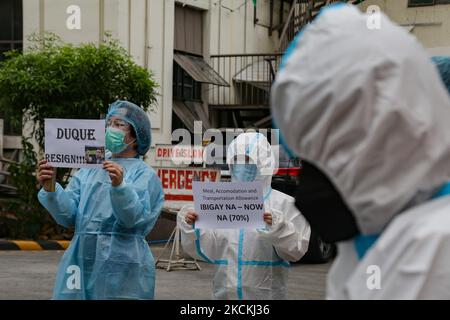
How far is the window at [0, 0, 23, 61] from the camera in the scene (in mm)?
16594

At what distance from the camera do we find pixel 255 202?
4.66m

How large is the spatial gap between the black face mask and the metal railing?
55.9 ft

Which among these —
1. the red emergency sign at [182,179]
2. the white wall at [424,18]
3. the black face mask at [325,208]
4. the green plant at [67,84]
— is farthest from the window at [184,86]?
the black face mask at [325,208]

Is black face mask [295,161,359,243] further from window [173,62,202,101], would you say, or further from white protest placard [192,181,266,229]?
window [173,62,202,101]

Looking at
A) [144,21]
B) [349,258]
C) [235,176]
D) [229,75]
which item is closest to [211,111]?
[229,75]

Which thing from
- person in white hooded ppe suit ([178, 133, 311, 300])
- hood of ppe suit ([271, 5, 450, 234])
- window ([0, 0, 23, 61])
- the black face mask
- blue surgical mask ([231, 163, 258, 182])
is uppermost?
window ([0, 0, 23, 61])

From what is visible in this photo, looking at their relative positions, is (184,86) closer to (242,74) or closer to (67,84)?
(242,74)

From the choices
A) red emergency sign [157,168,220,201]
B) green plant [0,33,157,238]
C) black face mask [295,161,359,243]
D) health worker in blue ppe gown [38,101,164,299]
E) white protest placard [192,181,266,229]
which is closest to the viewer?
black face mask [295,161,359,243]

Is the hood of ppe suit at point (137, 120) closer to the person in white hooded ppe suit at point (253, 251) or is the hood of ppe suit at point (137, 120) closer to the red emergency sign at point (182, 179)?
the person in white hooded ppe suit at point (253, 251)

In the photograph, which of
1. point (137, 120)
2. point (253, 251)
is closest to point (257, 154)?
point (253, 251)

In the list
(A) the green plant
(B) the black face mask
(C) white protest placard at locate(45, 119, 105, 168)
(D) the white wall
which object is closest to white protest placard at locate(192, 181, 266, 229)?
(C) white protest placard at locate(45, 119, 105, 168)

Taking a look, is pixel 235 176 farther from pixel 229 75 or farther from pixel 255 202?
pixel 229 75

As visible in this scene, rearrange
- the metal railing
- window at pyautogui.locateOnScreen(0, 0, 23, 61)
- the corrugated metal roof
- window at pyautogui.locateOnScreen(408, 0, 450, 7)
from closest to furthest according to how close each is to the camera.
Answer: window at pyautogui.locateOnScreen(0, 0, 23, 61) < the corrugated metal roof < the metal railing < window at pyautogui.locateOnScreen(408, 0, 450, 7)

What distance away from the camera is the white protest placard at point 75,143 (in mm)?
4441
